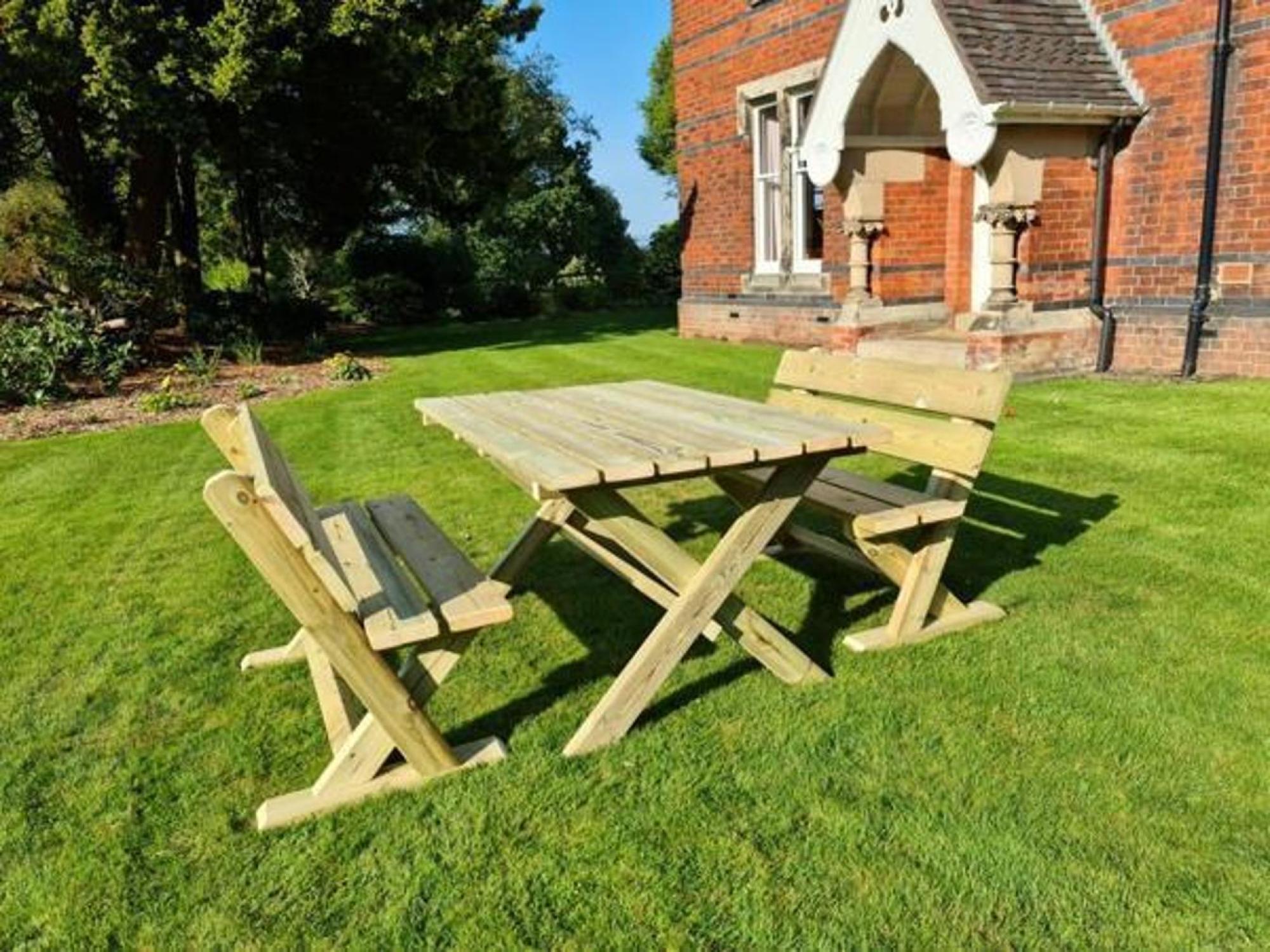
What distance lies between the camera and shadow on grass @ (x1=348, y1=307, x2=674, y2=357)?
1647 cm

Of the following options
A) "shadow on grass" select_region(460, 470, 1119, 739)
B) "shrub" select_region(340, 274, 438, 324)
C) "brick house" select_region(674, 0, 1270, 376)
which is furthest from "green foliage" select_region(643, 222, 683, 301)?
"shadow on grass" select_region(460, 470, 1119, 739)

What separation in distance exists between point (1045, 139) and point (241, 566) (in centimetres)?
799

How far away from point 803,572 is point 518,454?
1994 mm

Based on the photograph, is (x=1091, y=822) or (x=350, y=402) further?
(x=350, y=402)

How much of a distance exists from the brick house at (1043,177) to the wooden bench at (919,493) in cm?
579

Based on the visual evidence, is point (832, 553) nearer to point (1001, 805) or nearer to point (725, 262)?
point (1001, 805)

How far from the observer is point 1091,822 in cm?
249

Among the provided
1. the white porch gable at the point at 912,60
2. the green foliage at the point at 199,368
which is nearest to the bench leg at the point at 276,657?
the white porch gable at the point at 912,60

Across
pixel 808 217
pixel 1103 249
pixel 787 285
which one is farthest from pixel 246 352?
pixel 1103 249

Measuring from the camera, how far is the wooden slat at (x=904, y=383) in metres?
3.37

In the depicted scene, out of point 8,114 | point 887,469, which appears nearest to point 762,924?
point 887,469

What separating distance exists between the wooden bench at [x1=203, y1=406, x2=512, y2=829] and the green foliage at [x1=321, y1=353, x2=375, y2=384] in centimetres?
960

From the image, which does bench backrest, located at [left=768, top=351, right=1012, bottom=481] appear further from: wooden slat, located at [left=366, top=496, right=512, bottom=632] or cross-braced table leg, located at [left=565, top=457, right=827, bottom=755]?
wooden slat, located at [left=366, top=496, right=512, bottom=632]

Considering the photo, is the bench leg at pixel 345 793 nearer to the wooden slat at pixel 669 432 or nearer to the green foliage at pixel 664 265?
the wooden slat at pixel 669 432
